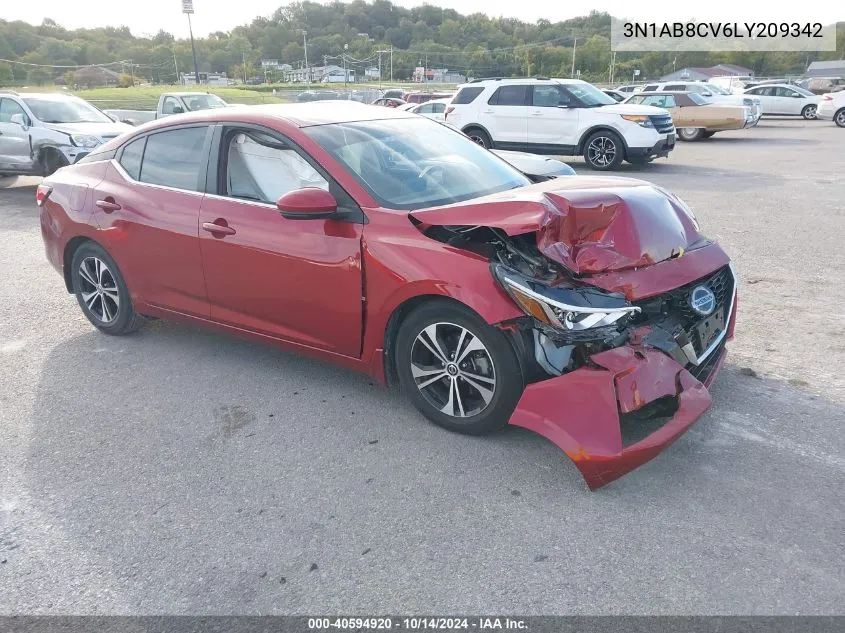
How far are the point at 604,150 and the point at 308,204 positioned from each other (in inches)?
482

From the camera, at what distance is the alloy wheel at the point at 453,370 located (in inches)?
137

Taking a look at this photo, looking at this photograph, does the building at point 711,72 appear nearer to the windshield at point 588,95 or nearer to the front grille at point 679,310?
the windshield at point 588,95

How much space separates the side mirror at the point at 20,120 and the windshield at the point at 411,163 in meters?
10.5

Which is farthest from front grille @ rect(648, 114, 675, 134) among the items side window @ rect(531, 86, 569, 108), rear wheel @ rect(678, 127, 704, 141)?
rear wheel @ rect(678, 127, 704, 141)

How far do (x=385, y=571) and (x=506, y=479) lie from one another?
0.83 m

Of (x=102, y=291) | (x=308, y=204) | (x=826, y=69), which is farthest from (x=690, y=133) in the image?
(x=826, y=69)

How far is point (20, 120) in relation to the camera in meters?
12.4

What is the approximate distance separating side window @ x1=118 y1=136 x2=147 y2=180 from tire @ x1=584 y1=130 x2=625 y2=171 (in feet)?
37.6

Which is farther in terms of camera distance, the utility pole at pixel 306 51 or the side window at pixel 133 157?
the utility pole at pixel 306 51

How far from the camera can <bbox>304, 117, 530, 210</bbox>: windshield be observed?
13.1 feet

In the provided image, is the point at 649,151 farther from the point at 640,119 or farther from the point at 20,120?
the point at 20,120

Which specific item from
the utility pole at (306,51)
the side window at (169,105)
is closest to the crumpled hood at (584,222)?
the side window at (169,105)

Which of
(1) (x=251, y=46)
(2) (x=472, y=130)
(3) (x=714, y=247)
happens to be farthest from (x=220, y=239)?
(1) (x=251, y=46)

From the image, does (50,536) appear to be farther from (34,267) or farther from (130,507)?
(34,267)
